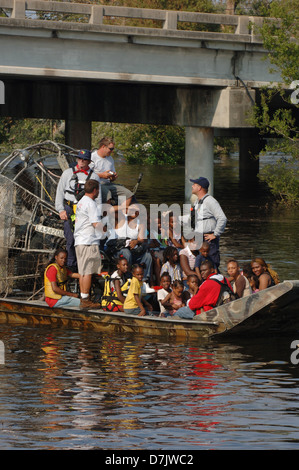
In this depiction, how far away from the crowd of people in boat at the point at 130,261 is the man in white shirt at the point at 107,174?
2 cm

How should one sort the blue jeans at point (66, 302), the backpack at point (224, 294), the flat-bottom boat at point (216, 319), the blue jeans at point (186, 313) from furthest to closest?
the blue jeans at point (66, 302), the blue jeans at point (186, 313), the backpack at point (224, 294), the flat-bottom boat at point (216, 319)

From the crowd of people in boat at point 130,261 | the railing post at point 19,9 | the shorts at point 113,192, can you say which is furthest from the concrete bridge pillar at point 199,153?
the crowd of people in boat at point 130,261

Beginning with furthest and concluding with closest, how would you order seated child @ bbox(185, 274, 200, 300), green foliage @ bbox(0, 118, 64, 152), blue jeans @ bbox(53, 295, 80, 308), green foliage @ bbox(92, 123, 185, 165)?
green foliage @ bbox(0, 118, 64, 152)
green foliage @ bbox(92, 123, 185, 165)
blue jeans @ bbox(53, 295, 80, 308)
seated child @ bbox(185, 274, 200, 300)

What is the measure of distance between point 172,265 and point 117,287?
50.3 inches

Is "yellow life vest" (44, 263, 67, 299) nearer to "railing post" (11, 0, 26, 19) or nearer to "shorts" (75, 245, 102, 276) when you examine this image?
"shorts" (75, 245, 102, 276)

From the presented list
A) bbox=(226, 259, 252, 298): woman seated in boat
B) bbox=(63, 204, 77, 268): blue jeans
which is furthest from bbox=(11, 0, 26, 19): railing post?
bbox=(226, 259, 252, 298): woman seated in boat

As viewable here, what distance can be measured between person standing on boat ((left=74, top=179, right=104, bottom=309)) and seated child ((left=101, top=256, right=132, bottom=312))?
1.01ft

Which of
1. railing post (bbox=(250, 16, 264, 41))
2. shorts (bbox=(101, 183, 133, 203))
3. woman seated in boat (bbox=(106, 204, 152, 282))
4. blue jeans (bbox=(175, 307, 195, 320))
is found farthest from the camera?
railing post (bbox=(250, 16, 264, 41))

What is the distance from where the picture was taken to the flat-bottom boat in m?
16.8

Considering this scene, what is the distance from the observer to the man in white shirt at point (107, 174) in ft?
63.2

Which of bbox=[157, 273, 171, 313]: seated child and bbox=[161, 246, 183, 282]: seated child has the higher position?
bbox=[161, 246, 183, 282]: seated child

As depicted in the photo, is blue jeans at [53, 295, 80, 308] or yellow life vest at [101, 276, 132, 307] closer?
yellow life vest at [101, 276, 132, 307]

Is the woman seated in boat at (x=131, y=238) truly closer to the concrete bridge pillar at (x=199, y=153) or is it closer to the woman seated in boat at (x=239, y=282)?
the woman seated in boat at (x=239, y=282)

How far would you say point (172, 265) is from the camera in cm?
1875
